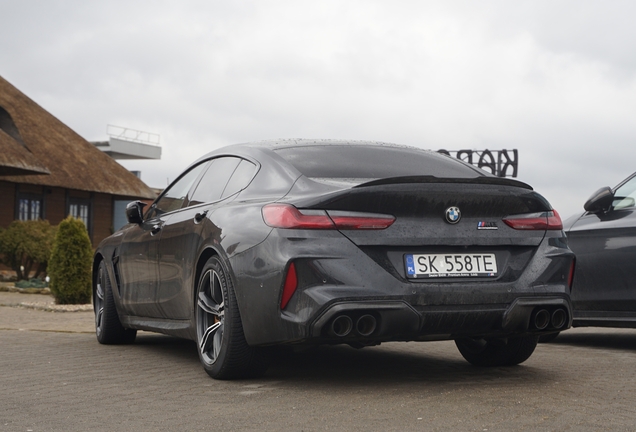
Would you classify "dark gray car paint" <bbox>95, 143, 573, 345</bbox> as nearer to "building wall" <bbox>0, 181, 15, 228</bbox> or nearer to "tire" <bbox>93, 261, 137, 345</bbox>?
"tire" <bbox>93, 261, 137, 345</bbox>

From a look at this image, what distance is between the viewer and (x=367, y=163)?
5.84 meters

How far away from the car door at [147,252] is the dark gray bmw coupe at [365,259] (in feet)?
2.98

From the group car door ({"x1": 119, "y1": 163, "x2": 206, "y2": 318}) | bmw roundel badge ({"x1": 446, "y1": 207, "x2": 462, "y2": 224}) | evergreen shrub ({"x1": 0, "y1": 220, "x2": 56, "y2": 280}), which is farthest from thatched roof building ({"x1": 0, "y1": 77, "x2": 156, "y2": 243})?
bmw roundel badge ({"x1": 446, "y1": 207, "x2": 462, "y2": 224})

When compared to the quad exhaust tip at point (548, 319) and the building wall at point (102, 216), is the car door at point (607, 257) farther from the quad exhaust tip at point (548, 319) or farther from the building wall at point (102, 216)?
the building wall at point (102, 216)

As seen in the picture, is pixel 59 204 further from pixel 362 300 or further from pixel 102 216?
pixel 362 300

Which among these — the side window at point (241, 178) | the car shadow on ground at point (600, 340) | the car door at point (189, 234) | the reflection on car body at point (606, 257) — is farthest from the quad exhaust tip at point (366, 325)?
the car shadow on ground at point (600, 340)

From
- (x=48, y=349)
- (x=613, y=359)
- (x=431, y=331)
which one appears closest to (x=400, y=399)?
(x=431, y=331)

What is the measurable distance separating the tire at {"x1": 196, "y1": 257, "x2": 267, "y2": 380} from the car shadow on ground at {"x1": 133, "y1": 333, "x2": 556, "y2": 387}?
0.16 m

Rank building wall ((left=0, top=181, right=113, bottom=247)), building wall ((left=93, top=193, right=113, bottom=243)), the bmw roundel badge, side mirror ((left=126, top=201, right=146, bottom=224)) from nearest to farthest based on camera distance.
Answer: the bmw roundel badge < side mirror ((left=126, top=201, right=146, bottom=224)) < building wall ((left=0, top=181, right=113, bottom=247)) < building wall ((left=93, top=193, right=113, bottom=243))

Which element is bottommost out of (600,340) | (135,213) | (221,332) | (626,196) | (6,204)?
(600,340)

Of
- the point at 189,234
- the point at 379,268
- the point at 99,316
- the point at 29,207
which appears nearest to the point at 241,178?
the point at 189,234

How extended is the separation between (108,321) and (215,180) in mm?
2373

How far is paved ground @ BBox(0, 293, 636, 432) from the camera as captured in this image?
424 cm

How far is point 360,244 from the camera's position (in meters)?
4.93
